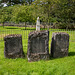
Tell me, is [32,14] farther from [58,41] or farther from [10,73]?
[10,73]

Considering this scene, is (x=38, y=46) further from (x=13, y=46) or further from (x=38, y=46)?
(x=13, y=46)

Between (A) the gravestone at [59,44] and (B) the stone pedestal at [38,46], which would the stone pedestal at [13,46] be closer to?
(B) the stone pedestal at [38,46]

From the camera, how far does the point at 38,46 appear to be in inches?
203

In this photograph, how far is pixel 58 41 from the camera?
5484mm

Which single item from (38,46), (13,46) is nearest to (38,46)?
(38,46)

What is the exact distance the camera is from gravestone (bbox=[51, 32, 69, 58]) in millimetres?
5449

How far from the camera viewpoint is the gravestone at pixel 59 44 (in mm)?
5449

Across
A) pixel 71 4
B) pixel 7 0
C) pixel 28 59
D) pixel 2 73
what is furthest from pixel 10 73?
pixel 7 0

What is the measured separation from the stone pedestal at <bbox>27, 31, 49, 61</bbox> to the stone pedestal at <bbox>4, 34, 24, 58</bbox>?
59cm

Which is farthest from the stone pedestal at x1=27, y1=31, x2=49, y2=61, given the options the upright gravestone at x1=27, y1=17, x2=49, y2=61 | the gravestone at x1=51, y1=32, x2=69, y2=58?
the gravestone at x1=51, y1=32, x2=69, y2=58

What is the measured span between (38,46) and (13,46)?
4.08 ft

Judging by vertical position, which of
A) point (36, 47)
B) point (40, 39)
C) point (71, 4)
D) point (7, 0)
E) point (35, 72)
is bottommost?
point (35, 72)

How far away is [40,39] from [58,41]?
1.01 metres

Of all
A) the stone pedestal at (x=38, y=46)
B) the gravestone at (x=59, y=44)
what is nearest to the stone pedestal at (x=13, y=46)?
the stone pedestal at (x=38, y=46)
